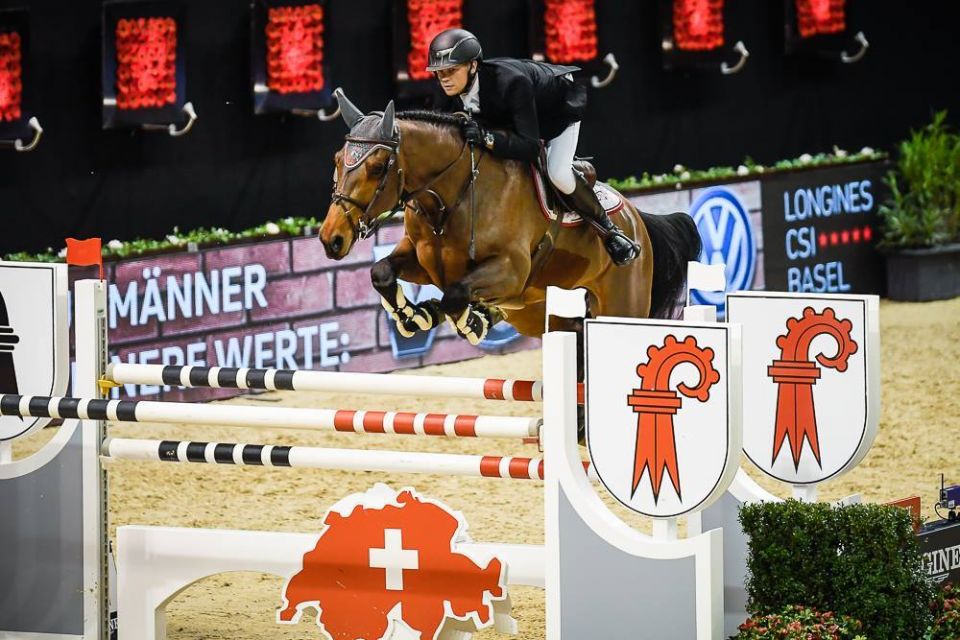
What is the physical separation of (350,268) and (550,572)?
17.3ft

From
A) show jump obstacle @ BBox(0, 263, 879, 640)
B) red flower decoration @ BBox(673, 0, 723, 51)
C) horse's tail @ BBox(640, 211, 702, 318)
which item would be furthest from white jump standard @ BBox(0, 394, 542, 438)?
red flower decoration @ BBox(673, 0, 723, 51)

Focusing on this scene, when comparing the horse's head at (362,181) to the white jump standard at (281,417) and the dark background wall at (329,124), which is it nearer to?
the white jump standard at (281,417)

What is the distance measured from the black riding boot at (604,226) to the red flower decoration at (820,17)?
6573 millimetres

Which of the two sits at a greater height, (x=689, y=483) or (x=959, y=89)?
(x=959, y=89)

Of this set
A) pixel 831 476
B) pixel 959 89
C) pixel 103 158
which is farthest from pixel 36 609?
pixel 959 89

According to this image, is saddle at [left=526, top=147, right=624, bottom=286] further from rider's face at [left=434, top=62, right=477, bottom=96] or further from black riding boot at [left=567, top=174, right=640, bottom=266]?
rider's face at [left=434, top=62, right=477, bottom=96]

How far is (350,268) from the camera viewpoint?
902 centimetres

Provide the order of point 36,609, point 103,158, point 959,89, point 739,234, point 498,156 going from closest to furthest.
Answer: point 36,609 < point 498,156 < point 103,158 < point 739,234 < point 959,89

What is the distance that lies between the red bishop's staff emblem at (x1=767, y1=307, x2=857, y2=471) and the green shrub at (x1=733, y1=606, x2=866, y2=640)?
1.87ft

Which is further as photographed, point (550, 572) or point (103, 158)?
point (103, 158)

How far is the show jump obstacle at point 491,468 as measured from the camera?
371 centimetres

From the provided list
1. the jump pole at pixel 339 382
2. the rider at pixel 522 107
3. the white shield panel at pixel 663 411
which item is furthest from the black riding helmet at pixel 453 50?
the white shield panel at pixel 663 411

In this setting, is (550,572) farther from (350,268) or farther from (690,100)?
(690,100)

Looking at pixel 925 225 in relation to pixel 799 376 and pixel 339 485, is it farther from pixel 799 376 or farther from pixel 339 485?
pixel 799 376
